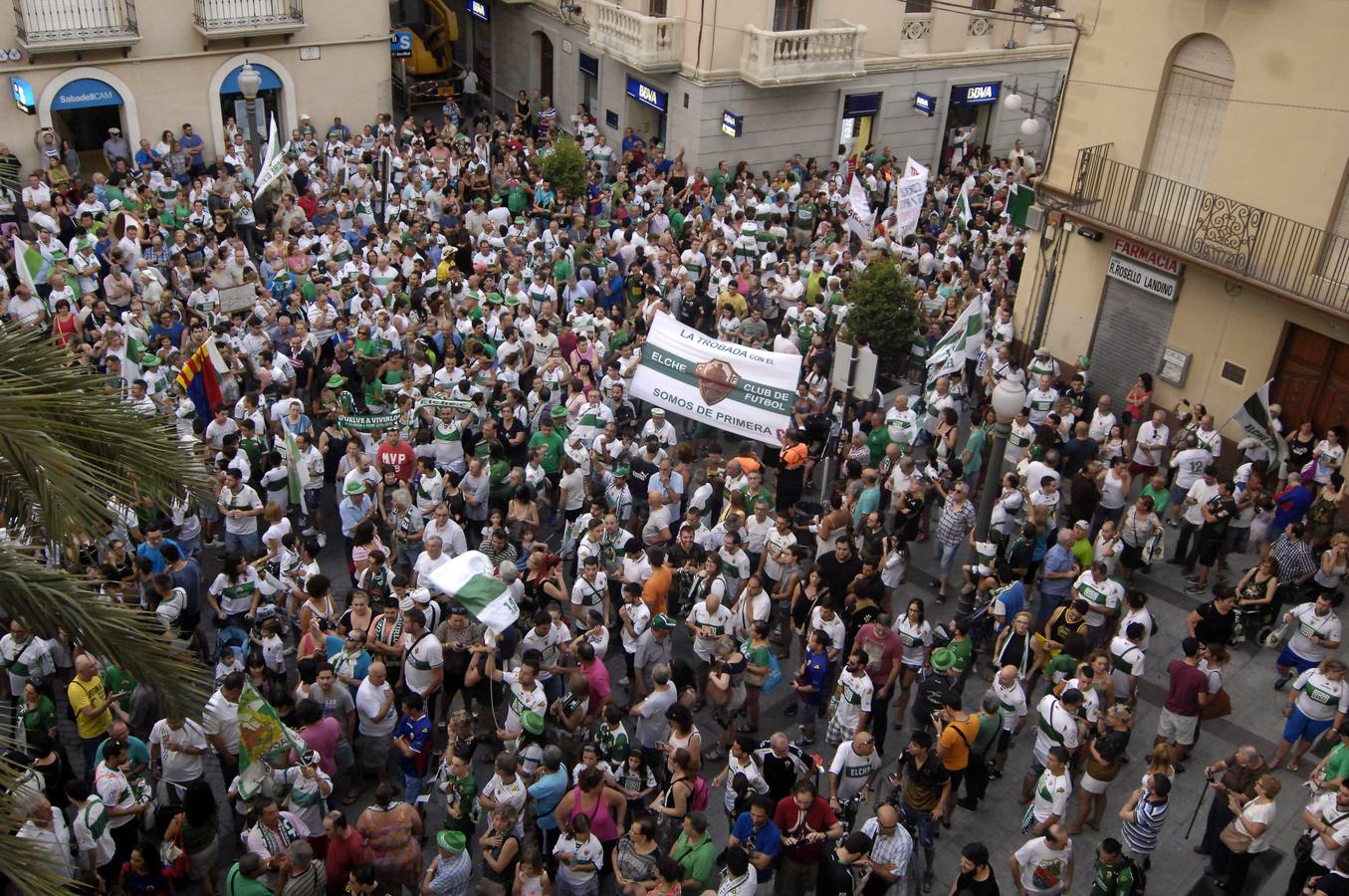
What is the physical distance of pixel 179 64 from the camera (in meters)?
26.9

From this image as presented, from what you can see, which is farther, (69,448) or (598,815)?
(598,815)

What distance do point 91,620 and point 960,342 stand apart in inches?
423

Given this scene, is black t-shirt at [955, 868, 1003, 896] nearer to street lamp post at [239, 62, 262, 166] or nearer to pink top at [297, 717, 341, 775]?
pink top at [297, 717, 341, 775]

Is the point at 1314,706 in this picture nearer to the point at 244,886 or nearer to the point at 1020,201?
the point at 244,886

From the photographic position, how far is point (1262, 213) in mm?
16094

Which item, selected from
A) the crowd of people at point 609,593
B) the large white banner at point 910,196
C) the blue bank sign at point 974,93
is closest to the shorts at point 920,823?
the crowd of people at point 609,593

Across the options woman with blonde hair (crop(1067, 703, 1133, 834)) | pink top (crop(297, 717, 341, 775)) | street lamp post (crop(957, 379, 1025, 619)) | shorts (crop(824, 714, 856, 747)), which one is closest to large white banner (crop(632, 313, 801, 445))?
street lamp post (crop(957, 379, 1025, 619))

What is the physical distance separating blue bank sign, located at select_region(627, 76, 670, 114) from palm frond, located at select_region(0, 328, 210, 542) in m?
21.6

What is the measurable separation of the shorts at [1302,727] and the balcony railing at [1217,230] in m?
6.06

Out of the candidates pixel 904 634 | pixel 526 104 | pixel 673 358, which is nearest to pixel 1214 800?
pixel 904 634

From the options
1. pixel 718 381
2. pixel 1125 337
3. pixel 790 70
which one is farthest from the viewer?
pixel 790 70

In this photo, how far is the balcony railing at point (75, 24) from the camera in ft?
81.3

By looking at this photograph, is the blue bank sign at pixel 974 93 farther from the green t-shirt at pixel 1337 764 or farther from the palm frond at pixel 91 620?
the palm frond at pixel 91 620

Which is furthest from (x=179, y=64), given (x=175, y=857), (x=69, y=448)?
(x=69, y=448)
